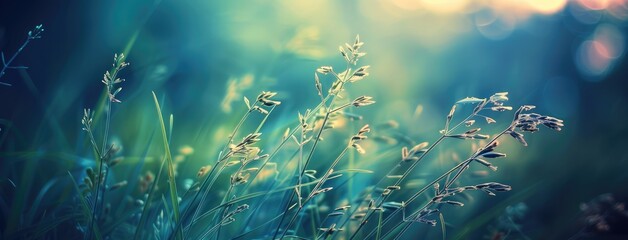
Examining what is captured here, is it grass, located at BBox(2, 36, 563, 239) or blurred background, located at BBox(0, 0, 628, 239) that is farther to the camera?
blurred background, located at BBox(0, 0, 628, 239)

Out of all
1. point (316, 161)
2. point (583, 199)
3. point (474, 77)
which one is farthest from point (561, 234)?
point (474, 77)

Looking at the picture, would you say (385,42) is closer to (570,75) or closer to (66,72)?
(570,75)

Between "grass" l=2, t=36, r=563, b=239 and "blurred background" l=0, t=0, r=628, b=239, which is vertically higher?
"blurred background" l=0, t=0, r=628, b=239

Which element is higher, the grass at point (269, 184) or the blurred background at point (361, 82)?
the blurred background at point (361, 82)

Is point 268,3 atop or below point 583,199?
atop

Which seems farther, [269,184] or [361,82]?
[361,82]
